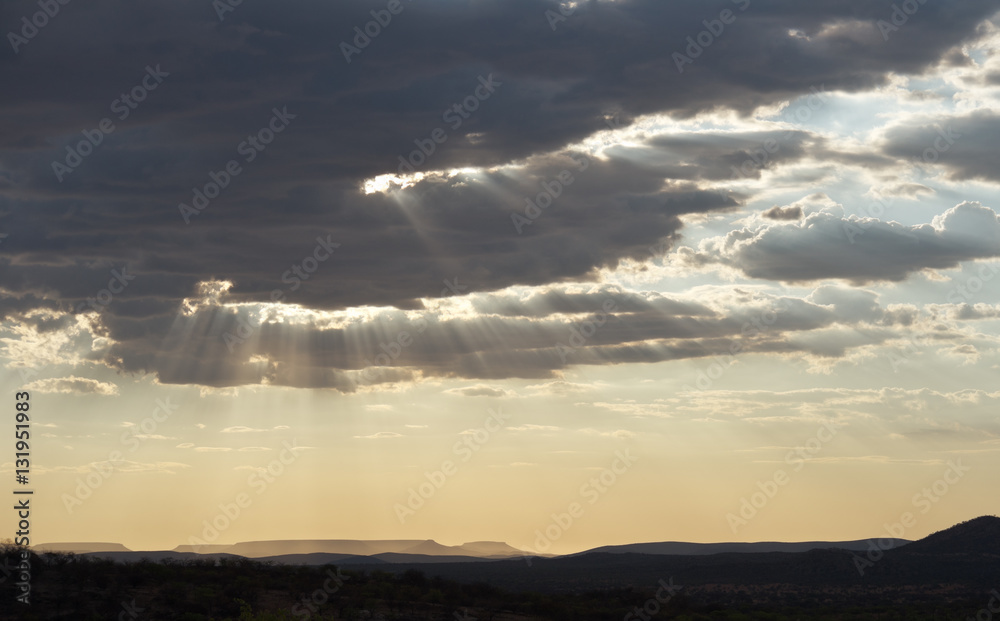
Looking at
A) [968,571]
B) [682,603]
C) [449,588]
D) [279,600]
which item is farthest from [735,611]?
[968,571]

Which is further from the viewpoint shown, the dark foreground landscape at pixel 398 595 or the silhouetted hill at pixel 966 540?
the silhouetted hill at pixel 966 540

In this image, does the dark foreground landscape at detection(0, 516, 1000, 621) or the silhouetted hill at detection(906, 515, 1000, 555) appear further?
the silhouetted hill at detection(906, 515, 1000, 555)

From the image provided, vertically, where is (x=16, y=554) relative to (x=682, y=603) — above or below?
above

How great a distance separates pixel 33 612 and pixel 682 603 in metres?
43.2

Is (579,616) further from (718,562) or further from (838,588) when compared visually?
(718,562)

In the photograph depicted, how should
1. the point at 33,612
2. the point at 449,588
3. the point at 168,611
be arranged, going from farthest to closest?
the point at 449,588
the point at 168,611
the point at 33,612

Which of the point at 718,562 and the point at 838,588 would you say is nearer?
the point at 838,588

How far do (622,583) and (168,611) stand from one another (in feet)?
250

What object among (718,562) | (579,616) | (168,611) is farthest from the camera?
(718,562)

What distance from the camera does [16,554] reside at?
51781 millimetres

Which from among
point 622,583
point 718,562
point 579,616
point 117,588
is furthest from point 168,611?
point 718,562

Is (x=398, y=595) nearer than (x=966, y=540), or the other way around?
(x=398, y=595)

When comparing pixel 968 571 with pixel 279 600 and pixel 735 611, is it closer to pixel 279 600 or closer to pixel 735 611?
pixel 735 611

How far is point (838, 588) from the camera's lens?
10650cm
